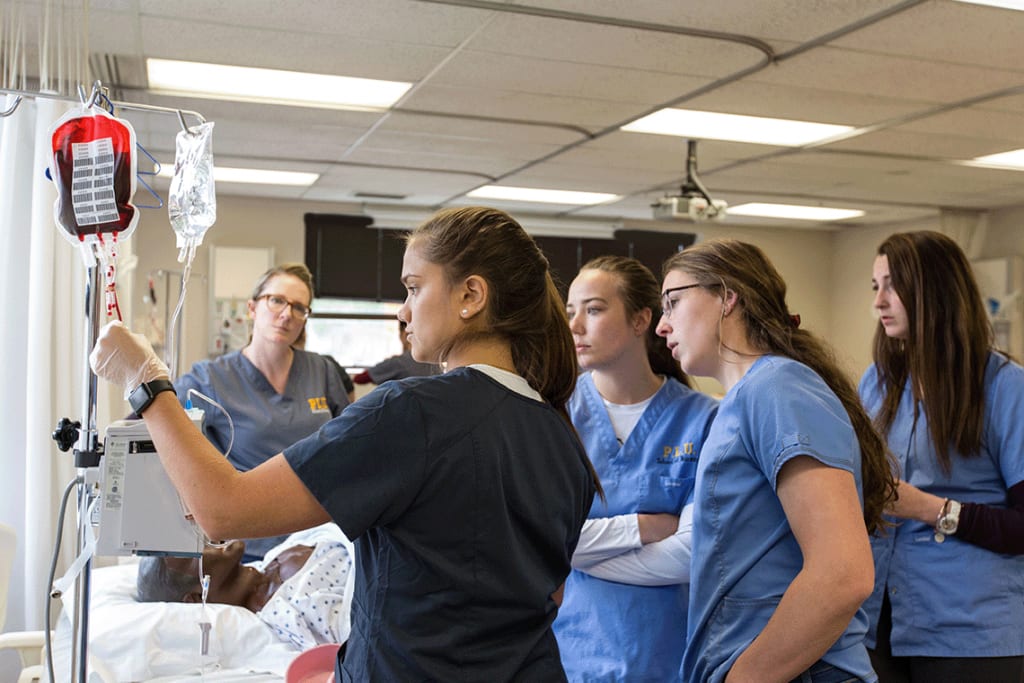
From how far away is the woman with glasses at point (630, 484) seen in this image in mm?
1726

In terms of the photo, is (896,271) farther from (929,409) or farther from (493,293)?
(493,293)

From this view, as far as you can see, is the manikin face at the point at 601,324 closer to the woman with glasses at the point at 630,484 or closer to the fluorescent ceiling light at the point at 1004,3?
the woman with glasses at the point at 630,484

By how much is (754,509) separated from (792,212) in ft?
22.2

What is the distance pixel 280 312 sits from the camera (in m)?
2.97

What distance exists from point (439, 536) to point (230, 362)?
206 cm

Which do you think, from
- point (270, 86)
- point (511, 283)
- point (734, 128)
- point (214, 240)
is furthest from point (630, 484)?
point (214, 240)

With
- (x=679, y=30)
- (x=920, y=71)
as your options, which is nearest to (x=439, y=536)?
(x=679, y=30)

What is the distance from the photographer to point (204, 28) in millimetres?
3174

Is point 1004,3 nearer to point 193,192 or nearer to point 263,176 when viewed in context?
point 193,192

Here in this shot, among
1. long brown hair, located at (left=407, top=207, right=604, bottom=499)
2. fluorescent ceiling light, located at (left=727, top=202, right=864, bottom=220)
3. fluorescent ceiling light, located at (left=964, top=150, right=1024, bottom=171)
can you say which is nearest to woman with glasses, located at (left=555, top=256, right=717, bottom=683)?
long brown hair, located at (left=407, top=207, right=604, bottom=499)

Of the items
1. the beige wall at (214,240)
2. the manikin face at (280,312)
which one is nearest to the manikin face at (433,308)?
the manikin face at (280,312)

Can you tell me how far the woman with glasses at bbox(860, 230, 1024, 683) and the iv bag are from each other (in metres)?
1.37

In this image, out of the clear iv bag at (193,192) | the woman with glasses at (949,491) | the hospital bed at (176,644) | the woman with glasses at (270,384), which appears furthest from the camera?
the woman with glasses at (270,384)

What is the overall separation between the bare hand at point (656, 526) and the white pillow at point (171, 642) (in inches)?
34.1
